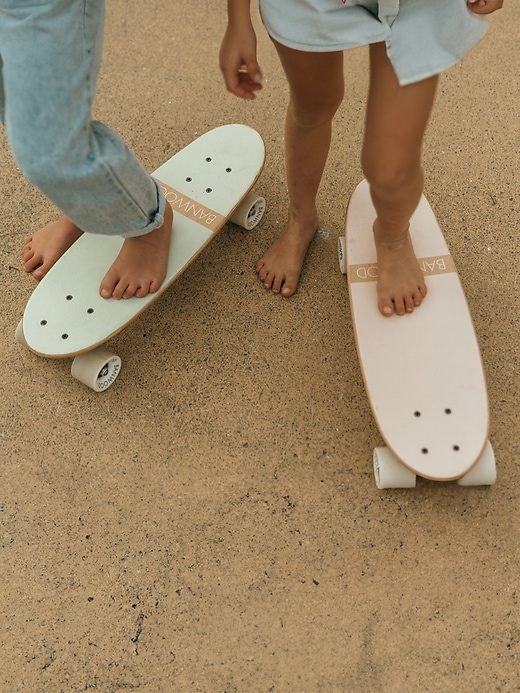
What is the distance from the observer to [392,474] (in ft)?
3.49

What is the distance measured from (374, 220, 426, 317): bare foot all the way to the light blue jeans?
0.45 metres

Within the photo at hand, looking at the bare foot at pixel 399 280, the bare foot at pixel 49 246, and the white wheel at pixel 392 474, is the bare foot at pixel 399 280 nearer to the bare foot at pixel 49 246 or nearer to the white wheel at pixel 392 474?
the white wheel at pixel 392 474

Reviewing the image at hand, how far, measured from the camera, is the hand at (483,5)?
2.79 ft

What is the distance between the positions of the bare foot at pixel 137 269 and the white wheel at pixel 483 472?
0.61m

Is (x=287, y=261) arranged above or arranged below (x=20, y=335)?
below

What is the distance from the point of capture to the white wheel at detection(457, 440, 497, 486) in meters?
1.05

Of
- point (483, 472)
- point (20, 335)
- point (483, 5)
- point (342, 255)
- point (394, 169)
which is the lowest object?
point (483, 472)

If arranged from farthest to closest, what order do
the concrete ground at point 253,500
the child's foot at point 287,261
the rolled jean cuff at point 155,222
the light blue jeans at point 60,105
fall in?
1. the child's foot at point 287,261
2. the rolled jean cuff at point 155,222
3. the concrete ground at point 253,500
4. the light blue jeans at point 60,105

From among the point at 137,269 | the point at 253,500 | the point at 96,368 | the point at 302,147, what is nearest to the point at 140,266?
the point at 137,269

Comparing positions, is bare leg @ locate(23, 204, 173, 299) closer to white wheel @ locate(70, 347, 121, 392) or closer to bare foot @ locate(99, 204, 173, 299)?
bare foot @ locate(99, 204, 173, 299)

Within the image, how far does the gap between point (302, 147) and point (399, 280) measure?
28 cm

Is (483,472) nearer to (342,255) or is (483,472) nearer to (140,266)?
(342,255)

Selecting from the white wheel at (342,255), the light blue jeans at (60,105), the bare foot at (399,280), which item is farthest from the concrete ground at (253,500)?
the light blue jeans at (60,105)

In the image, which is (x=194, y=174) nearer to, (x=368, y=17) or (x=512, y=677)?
(x=368, y=17)
